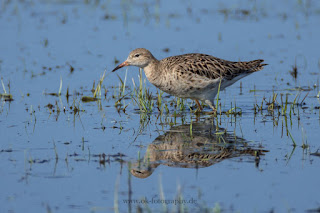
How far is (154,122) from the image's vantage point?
33.0 ft

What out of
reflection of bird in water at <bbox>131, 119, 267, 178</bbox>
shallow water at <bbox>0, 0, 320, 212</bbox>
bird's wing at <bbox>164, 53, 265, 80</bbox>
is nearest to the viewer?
shallow water at <bbox>0, 0, 320, 212</bbox>

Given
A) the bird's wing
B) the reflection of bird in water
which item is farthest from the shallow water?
the bird's wing

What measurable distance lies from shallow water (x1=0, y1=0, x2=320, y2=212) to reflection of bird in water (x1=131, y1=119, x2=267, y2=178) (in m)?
0.02

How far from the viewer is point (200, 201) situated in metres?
6.47

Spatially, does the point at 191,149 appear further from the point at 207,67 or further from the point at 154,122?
the point at 207,67

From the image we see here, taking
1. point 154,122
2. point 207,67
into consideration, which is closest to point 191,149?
point 154,122

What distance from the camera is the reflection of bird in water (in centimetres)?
764

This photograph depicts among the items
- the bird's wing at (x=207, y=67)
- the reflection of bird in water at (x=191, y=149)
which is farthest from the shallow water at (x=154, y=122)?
the bird's wing at (x=207, y=67)

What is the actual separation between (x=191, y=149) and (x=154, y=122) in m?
1.93

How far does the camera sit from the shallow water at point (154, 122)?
6.75 metres

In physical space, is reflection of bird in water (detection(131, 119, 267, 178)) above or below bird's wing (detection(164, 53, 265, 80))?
below

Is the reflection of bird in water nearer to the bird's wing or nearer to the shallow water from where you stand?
the shallow water

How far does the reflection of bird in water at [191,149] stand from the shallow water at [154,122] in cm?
2

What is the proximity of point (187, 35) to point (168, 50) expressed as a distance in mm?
1520
